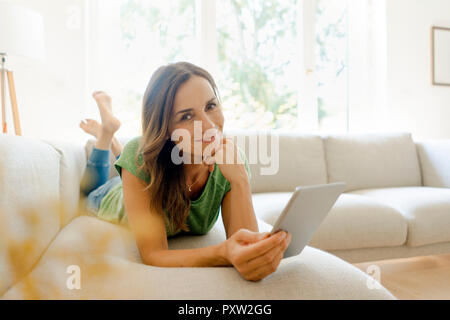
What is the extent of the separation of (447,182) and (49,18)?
2962 millimetres

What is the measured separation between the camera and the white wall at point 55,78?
7.88 feet

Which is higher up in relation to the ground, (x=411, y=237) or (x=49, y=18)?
(x=49, y=18)

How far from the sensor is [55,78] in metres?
2.46

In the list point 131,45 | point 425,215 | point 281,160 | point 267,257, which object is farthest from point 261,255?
point 131,45

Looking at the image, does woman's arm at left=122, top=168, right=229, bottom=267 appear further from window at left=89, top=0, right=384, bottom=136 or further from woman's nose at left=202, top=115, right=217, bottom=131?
window at left=89, top=0, right=384, bottom=136

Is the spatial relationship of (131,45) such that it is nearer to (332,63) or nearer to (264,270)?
(332,63)

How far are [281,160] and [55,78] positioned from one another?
169 centimetres

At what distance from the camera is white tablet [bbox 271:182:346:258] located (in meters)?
0.56

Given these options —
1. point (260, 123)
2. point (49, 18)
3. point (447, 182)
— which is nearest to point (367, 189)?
point (447, 182)

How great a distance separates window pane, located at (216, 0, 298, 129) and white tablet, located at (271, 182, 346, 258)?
7.65 feet

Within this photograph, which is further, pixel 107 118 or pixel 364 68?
pixel 364 68

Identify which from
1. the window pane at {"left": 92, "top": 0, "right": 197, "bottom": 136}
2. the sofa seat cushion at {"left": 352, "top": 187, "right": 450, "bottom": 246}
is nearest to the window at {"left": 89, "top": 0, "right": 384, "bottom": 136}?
the window pane at {"left": 92, "top": 0, "right": 197, "bottom": 136}

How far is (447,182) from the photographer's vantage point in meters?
2.34
